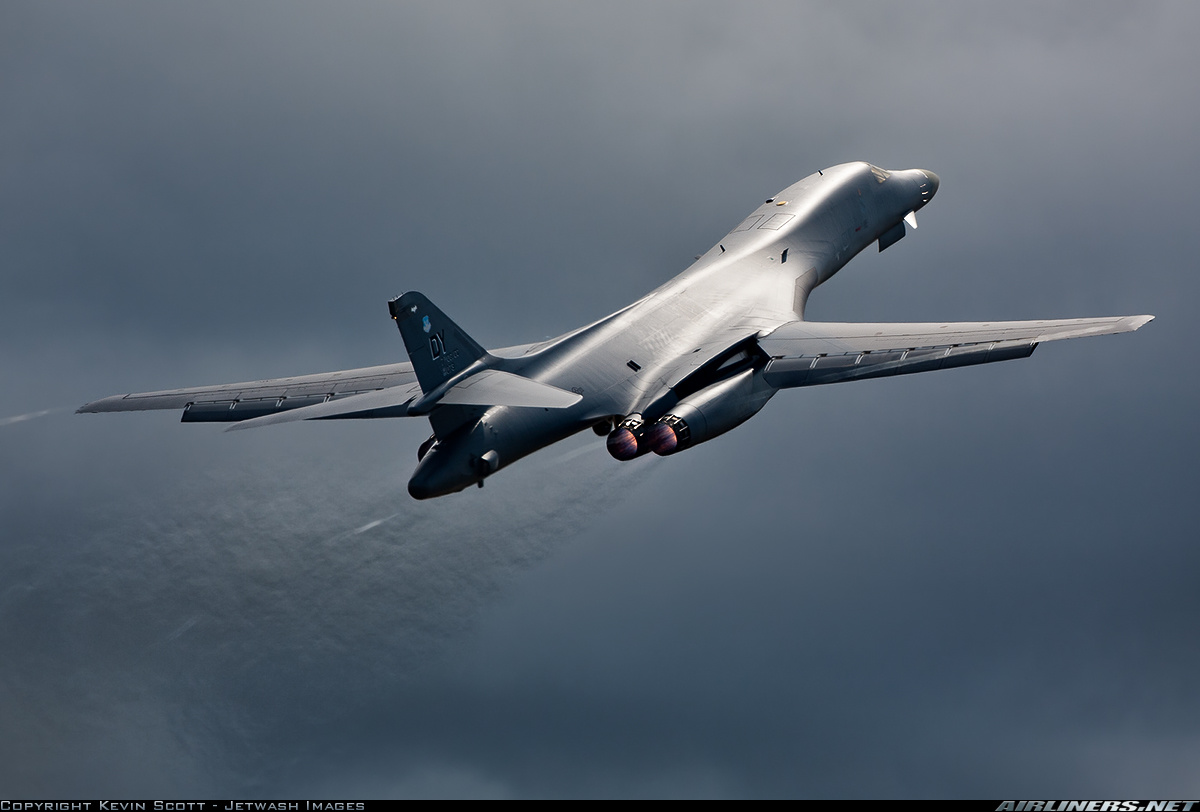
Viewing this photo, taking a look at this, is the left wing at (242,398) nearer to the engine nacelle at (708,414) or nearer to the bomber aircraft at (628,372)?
the bomber aircraft at (628,372)

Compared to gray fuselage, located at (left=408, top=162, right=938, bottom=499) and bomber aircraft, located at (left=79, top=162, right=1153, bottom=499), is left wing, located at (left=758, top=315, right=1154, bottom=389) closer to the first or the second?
bomber aircraft, located at (left=79, top=162, right=1153, bottom=499)

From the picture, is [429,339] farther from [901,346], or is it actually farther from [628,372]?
[901,346]

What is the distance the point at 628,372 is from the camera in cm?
3278

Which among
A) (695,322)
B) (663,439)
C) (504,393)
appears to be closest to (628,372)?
(663,439)

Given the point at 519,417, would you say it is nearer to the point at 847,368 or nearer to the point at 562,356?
the point at 562,356

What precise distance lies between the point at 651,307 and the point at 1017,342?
8.65 meters

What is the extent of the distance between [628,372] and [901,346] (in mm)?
6356

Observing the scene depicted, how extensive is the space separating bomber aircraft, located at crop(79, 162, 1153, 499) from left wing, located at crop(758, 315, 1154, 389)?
0.03 metres

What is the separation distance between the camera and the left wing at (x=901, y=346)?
→ 1273 inches

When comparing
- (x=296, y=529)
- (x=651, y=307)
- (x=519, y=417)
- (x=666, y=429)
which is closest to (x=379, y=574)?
(x=296, y=529)

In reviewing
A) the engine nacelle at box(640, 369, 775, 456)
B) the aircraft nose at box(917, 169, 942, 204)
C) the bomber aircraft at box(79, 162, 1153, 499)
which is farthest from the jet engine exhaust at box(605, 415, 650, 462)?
the aircraft nose at box(917, 169, 942, 204)

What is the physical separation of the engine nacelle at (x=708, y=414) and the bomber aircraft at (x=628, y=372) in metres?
0.03

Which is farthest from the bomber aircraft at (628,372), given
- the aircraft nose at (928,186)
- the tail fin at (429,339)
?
the aircraft nose at (928,186)

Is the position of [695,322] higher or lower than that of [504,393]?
higher
